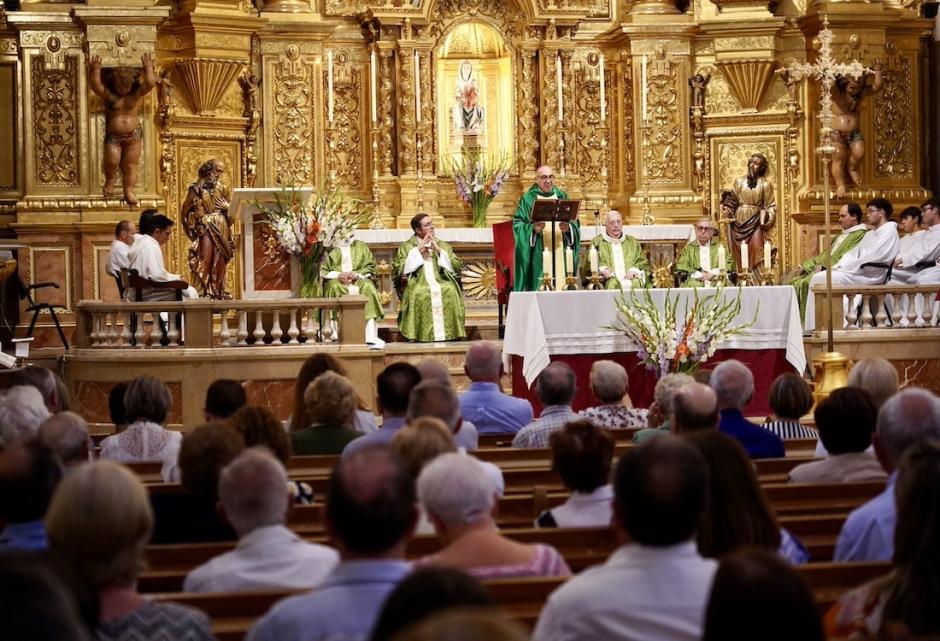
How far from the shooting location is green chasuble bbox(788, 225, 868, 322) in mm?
15430

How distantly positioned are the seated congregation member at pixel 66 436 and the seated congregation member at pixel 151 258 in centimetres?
784

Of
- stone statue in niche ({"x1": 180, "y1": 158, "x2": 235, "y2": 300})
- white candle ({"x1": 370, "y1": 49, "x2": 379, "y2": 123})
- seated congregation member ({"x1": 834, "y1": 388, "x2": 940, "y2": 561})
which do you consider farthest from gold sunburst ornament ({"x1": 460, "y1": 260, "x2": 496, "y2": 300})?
seated congregation member ({"x1": 834, "y1": 388, "x2": 940, "y2": 561})

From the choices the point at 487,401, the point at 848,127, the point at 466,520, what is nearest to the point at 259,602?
the point at 466,520

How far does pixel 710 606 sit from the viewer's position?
282 cm

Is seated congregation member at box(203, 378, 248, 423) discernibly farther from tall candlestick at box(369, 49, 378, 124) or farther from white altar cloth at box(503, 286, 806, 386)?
tall candlestick at box(369, 49, 378, 124)

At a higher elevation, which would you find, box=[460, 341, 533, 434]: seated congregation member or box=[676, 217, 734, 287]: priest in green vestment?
box=[676, 217, 734, 287]: priest in green vestment

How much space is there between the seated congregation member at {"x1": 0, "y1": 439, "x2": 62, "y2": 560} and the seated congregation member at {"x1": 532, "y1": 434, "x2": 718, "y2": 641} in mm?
1443

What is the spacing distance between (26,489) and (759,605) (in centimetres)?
225

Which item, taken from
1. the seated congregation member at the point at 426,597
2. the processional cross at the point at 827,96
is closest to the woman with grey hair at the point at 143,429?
the seated congregation member at the point at 426,597

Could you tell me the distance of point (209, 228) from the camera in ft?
50.1

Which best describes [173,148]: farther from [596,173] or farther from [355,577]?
[355,577]

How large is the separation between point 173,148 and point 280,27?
71.4 inches

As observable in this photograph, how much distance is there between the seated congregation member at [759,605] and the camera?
2.78 m

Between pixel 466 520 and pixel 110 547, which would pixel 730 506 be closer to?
pixel 466 520
